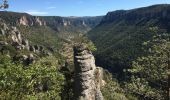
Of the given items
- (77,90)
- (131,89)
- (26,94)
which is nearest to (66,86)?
(77,90)

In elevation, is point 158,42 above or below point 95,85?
above

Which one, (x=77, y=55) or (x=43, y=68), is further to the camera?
(x=77, y=55)

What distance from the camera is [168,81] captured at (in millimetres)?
29438

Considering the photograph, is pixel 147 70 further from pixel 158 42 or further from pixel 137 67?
pixel 158 42

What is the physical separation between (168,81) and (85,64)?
20916 mm

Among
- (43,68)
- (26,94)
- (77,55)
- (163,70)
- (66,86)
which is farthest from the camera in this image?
(66,86)

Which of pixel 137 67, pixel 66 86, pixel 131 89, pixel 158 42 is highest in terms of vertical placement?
pixel 158 42

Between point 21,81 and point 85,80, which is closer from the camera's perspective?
point 21,81

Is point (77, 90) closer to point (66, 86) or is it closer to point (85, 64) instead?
point (85, 64)

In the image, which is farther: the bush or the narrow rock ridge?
the narrow rock ridge

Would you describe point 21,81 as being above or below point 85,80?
above

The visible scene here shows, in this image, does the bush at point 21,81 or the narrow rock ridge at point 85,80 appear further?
the narrow rock ridge at point 85,80

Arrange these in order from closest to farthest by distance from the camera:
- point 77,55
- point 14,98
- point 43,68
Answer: point 14,98, point 43,68, point 77,55

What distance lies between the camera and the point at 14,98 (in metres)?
36.7
